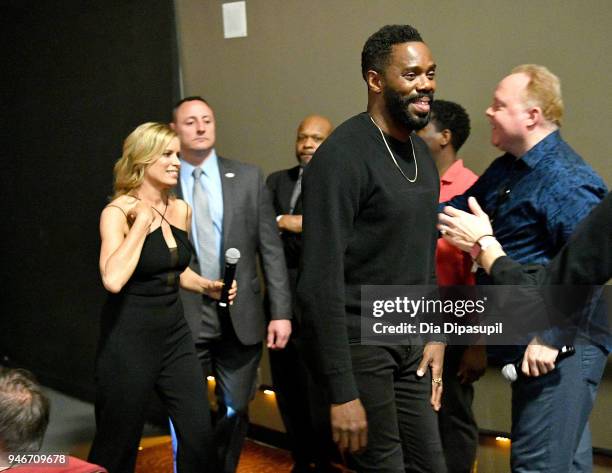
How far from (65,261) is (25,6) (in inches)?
62.6

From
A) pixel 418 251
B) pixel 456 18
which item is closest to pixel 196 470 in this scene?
pixel 418 251

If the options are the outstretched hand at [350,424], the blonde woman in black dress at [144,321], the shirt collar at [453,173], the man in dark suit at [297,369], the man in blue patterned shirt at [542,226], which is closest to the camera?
the outstretched hand at [350,424]

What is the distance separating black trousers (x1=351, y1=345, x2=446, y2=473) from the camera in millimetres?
2033

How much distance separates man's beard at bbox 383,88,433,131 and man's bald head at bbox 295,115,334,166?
4.83 ft

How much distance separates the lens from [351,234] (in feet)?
6.55

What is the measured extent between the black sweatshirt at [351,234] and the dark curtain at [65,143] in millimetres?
2339

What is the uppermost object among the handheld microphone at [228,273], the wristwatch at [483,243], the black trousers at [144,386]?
the wristwatch at [483,243]

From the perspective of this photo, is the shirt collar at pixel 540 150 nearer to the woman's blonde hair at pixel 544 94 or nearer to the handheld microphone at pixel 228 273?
the woman's blonde hair at pixel 544 94

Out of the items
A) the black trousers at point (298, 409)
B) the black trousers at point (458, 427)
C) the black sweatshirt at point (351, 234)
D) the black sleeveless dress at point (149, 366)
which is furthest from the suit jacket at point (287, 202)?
the black sweatshirt at point (351, 234)

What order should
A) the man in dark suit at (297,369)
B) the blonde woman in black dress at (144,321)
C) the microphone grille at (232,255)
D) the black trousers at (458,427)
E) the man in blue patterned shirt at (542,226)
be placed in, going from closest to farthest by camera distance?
the man in blue patterned shirt at (542,226) → the blonde woman in black dress at (144,321) → the microphone grille at (232,255) → the black trousers at (458,427) → the man in dark suit at (297,369)

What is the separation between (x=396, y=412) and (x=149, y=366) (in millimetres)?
1025

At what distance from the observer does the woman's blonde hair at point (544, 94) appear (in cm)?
238

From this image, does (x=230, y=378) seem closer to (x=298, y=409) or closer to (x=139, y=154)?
(x=298, y=409)

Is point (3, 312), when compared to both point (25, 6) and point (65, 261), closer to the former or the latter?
point (65, 261)
